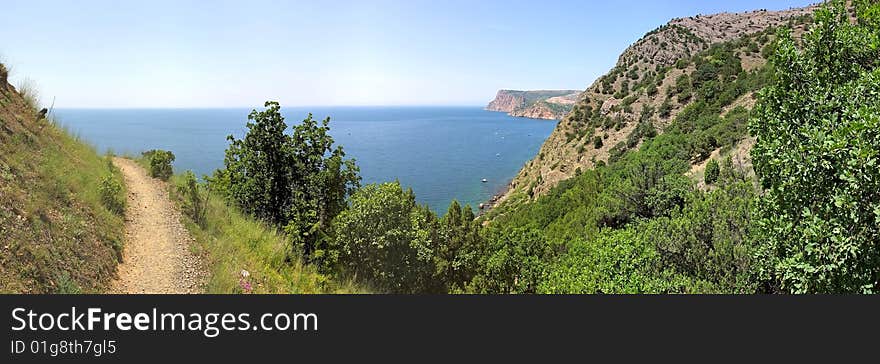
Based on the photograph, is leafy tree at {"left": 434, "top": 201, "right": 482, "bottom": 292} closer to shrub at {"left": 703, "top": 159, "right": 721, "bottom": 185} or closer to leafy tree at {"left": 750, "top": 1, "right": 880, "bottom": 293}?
leafy tree at {"left": 750, "top": 1, "right": 880, "bottom": 293}

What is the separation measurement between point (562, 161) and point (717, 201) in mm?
46599

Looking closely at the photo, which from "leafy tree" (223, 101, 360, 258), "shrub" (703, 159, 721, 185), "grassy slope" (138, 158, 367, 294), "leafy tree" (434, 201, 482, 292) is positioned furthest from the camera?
"shrub" (703, 159, 721, 185)

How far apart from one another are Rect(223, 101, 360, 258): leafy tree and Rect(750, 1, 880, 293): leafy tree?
13.1 metres

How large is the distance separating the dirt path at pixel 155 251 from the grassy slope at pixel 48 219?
0.35 m

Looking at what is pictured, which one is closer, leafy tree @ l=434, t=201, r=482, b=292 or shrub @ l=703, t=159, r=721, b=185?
leafy tree @ l=434, t=201, r=482, b=292

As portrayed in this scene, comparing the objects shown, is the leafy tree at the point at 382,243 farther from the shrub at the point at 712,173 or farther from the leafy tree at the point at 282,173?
the shrub at the point at 712,173

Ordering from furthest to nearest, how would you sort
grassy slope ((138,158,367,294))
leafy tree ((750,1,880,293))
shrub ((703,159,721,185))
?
shrub ((703,159,721,185)) → grassy slope ((138,158,367,294)) → leafy tree ((750,1,880,293))

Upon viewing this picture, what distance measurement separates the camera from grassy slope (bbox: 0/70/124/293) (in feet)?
26.6

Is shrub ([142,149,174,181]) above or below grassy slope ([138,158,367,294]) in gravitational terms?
above

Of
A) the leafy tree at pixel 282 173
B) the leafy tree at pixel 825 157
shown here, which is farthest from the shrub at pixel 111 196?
the leafy tree at pixel 825 157

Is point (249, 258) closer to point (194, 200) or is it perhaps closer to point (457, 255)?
point (194, 200)

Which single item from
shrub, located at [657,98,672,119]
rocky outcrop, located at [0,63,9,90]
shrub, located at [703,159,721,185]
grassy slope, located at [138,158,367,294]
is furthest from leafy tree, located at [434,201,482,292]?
shrub, located at [657,98,672,119]

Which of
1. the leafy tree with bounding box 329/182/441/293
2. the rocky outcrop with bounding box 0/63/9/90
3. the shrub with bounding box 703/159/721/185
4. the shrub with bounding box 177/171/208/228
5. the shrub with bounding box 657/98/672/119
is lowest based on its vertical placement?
the leafy tree with bounding box 329/182/441/293

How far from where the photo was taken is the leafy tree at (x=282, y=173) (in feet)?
54.3
